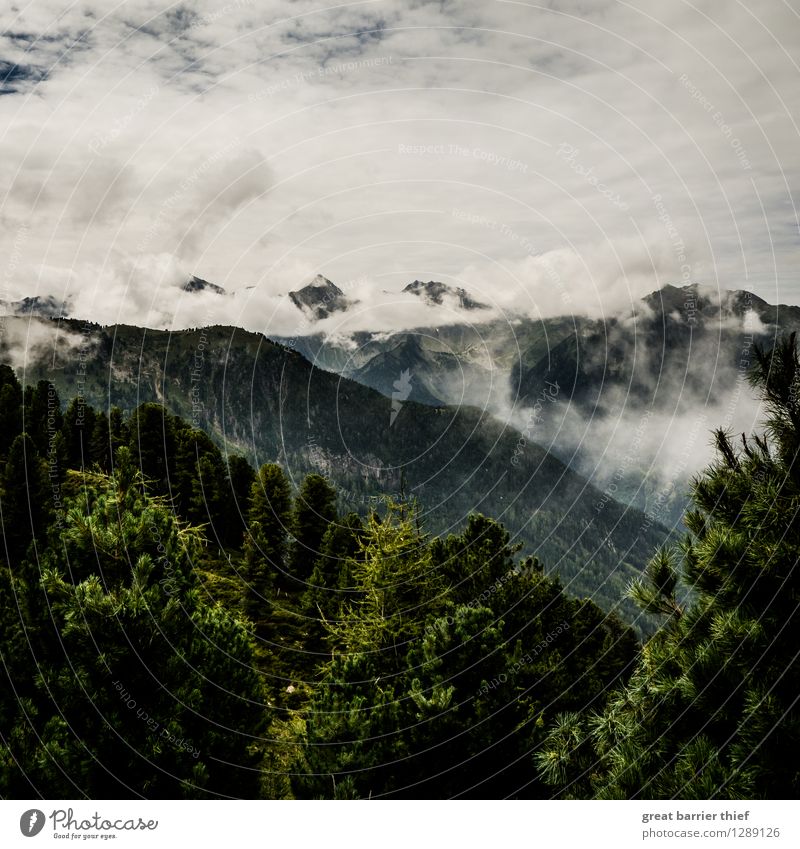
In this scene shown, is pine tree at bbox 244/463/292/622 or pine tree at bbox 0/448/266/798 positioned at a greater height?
pine tree at bbox 0/448/266/798

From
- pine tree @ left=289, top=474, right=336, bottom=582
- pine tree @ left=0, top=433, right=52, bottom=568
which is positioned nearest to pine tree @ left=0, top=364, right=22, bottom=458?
pine tree @ left=0, top=433, right=52, bottom=568

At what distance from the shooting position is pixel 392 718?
397 inches

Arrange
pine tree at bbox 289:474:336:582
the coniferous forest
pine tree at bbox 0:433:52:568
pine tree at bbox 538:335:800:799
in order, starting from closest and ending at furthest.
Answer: pine tree at bbox 538:335:800:799
the coniferous forest
pine tree at bbox 0:433:52:568
pine tree at bbox 289:474:336:582

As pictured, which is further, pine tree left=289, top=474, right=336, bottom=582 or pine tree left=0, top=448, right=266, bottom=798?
pine tree left=289, top=474, right=336, bottom=582

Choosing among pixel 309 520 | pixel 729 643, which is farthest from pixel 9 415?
pixel 729 643

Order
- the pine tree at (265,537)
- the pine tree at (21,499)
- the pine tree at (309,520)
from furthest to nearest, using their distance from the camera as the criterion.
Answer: the pine tree at (309,520), the pine tree at (265,537), the pine tree at (21,499)

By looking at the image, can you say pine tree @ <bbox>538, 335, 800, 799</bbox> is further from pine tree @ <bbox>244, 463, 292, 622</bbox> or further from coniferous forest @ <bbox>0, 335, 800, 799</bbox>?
pine tree @ <bbox>244, 463, 292, 622</bbox>

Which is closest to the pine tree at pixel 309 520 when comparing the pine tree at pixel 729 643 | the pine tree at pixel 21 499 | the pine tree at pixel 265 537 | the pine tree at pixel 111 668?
the pine tree at pixel 265 537

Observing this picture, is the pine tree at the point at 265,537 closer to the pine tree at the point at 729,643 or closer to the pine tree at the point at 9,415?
the pine tree at the point at 9,415

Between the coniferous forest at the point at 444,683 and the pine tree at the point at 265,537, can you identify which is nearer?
the coniferous forest at the point at 444,683

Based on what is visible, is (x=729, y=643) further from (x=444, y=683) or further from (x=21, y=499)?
(x=21, y=499)

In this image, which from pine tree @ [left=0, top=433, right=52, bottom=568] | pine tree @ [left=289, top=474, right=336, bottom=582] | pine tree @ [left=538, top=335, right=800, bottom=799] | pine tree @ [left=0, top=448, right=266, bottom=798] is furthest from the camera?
pine tree @ [left=289, top=474, right=336, bottom=582]

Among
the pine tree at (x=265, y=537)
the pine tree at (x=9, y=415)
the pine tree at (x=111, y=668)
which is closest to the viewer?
the pine tree at (x=111, y=668)
